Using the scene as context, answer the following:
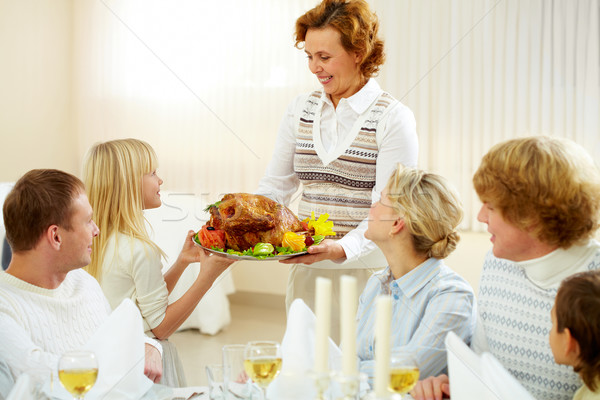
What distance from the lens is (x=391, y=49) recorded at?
219 cm

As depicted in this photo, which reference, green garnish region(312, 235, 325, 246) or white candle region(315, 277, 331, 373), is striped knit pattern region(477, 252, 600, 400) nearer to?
green garnish region(312, 235, 325, 246)

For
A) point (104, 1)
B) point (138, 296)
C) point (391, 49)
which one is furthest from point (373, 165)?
point (104, 1)

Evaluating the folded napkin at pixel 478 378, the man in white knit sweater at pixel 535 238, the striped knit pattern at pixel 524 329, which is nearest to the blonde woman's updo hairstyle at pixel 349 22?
the man in white knit sweater at pixel 535 238

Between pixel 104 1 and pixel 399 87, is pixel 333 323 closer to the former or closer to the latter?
pixel 399 87

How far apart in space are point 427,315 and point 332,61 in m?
0.61

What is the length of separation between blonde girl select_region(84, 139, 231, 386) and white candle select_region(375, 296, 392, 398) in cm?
86

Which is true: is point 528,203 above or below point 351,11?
below

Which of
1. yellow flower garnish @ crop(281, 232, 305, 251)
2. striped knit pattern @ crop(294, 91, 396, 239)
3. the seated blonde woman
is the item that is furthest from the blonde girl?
the seated blonde woman

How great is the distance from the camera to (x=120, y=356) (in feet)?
3.13

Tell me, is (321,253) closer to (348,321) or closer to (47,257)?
(47,257)

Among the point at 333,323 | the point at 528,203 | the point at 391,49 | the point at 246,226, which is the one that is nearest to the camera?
the point at 528,203

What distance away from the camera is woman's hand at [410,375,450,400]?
986 mm

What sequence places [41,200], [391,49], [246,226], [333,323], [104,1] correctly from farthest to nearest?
1. [104,1]
2. [391,49]
3. [333,323]
4. [246,226]
5. [41,200]

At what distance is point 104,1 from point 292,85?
80 centimetres
